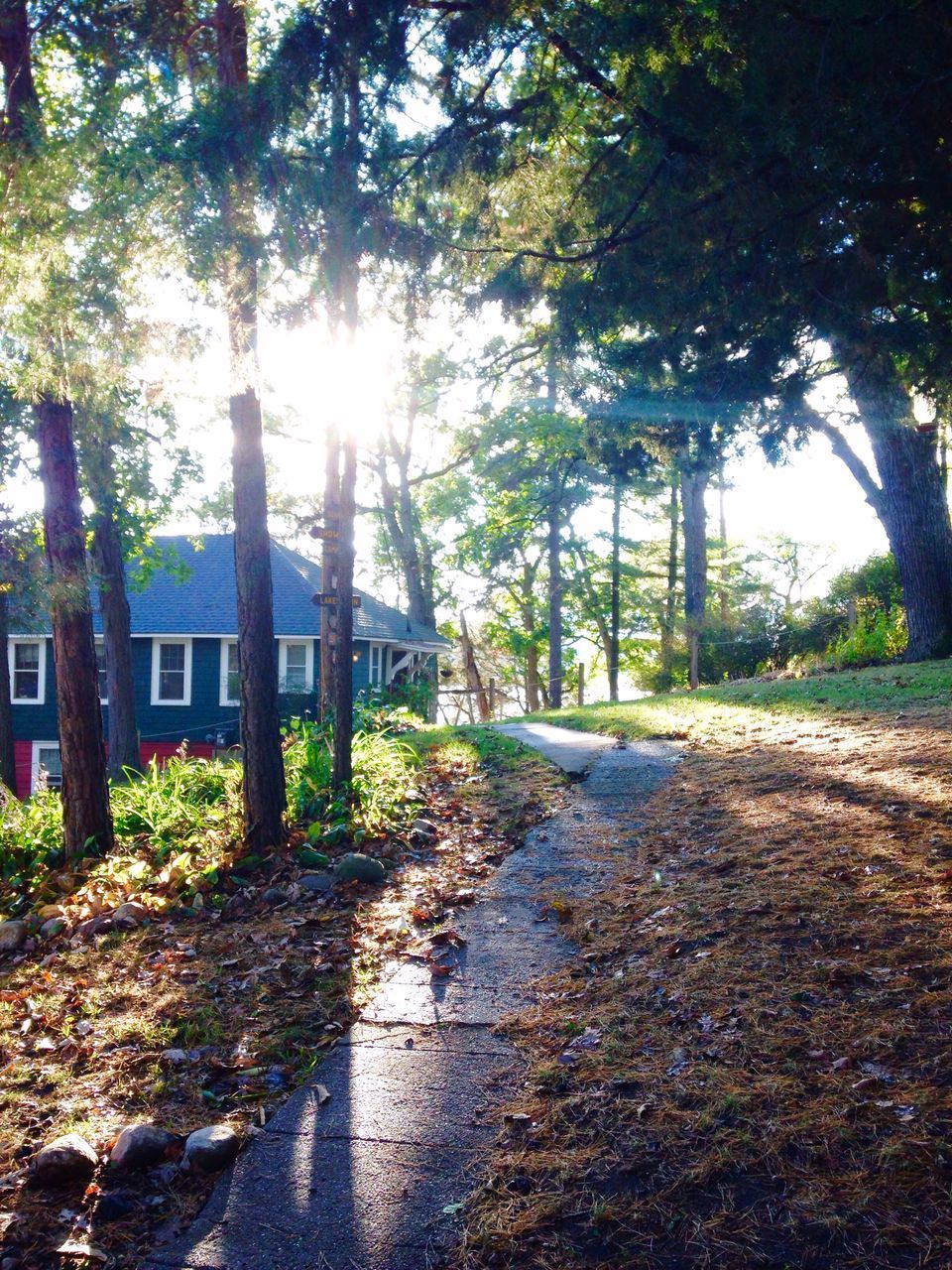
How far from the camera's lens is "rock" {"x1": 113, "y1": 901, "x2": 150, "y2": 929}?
5887 millimetres

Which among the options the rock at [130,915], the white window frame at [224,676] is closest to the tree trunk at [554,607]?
the white window frame at [224,676]

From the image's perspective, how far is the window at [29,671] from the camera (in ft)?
76.8

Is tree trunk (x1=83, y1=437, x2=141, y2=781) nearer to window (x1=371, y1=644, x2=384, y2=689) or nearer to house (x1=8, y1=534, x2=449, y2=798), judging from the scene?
house (x1=8, y1=534, x2=449, y2=798)

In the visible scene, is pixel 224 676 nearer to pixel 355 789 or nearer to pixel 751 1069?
pixel 355 789

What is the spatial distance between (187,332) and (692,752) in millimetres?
5921

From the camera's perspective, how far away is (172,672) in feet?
76.1

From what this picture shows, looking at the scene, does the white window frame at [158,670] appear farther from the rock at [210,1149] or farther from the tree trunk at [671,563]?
the rock at [210,1149]

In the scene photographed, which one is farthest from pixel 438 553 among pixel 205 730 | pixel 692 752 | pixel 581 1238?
pixel 581 1238

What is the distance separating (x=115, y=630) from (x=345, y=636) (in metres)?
6.74

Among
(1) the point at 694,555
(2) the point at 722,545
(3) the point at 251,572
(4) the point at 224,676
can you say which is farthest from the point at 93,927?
(2) the point at 722,545

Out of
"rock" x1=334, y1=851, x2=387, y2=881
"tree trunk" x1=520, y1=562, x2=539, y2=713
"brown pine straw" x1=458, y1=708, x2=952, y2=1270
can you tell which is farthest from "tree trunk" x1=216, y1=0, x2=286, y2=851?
"tree trunk" x1=520, y1=562, x2=539, y2=713

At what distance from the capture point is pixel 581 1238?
2627 millimetres

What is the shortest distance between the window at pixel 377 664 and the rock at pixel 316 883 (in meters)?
18.6

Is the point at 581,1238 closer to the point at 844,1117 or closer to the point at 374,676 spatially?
the point at 844,1117
